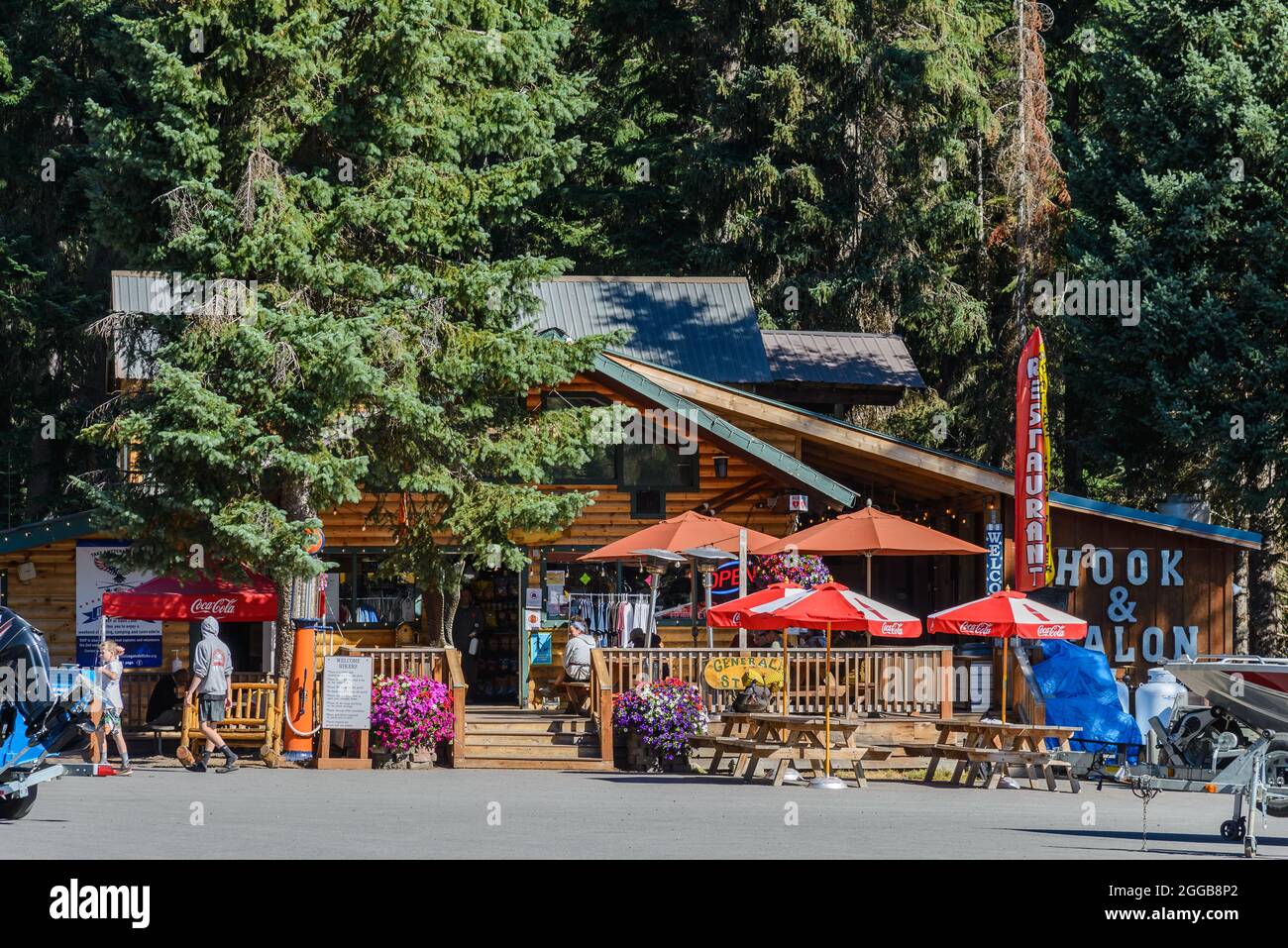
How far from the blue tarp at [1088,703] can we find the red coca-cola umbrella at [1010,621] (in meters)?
2.51

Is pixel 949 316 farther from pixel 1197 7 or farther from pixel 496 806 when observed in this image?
pixel 496 806

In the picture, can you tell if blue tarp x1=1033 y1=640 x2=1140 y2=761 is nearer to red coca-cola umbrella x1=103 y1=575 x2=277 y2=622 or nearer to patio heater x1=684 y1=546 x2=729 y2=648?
patio heater x1=684 y1=546 x2=729 y2=648

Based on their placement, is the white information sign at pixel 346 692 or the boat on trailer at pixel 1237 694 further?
the white information sign at pixel 346 692

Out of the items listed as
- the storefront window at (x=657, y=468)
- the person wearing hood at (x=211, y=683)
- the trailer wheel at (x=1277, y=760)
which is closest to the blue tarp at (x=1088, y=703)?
the trailer wheel at (x=1277, y=760)

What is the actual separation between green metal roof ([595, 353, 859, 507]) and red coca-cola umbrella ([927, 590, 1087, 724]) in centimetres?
516

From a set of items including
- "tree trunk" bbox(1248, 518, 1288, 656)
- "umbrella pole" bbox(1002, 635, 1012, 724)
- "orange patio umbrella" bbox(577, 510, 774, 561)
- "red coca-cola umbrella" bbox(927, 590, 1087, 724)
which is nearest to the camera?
"red coca-cola umbrella" bbox(927, 590, 1087, 724)

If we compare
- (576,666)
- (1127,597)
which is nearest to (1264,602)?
(1127,597)

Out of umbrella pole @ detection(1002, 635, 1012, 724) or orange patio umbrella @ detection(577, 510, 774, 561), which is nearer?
umbrella pole @ detection(1002, 635, 1012, 724)

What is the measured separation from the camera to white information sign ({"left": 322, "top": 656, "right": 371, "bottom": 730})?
63.9ft

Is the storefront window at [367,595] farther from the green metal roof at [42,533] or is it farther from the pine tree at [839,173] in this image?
the pine tree at [839,173]

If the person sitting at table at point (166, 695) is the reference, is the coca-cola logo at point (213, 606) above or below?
above

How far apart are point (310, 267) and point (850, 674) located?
27.8ft

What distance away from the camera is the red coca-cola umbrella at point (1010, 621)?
18.2 metres

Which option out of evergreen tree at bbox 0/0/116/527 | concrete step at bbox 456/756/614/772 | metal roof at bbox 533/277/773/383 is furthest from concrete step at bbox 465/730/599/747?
evergreen tree at bbox 0/0/116/527
